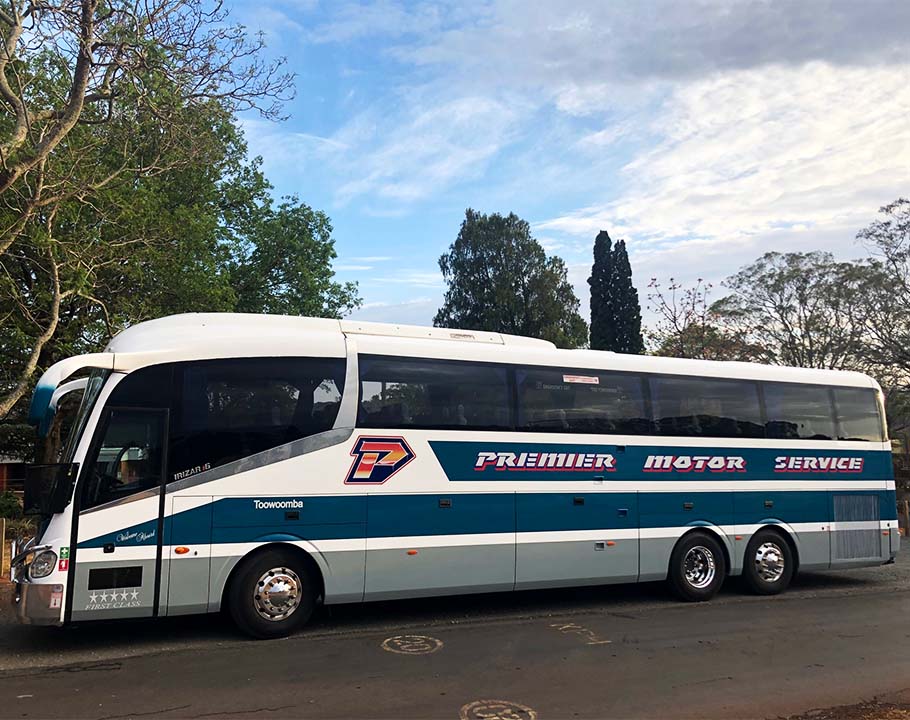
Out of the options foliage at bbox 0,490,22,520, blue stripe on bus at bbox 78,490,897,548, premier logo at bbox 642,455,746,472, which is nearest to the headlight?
blue stripe on bus at bbox 78,490,897,548

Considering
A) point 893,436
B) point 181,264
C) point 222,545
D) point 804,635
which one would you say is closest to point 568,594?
point 804,635

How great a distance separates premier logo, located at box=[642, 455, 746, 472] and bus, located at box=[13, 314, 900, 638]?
1.2 inches

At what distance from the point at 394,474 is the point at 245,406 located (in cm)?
187

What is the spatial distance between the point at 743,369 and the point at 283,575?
24.6 ft

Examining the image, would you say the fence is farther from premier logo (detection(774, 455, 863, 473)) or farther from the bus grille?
the bus grille

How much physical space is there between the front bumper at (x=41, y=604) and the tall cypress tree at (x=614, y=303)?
41.4 metres

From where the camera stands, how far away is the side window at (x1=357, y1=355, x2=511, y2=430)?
8.81 metres

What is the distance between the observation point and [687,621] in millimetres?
9359

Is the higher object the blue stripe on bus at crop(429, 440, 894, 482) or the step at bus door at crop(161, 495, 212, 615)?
the blue stripe on bus at crop(429, 440, 894, 482)

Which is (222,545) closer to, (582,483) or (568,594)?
(582,483)

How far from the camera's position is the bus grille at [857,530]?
12156 mm

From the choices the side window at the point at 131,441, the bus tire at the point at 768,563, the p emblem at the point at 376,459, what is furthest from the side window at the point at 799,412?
the side window at the point at 131,441

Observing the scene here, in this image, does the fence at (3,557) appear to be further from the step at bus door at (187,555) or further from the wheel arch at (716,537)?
the wheel arch at (716,537)

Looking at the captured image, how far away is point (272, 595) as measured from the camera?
8.15 metres
